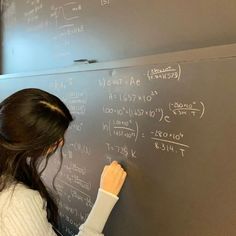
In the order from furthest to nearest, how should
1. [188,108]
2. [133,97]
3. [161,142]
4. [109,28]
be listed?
[109,28] < [133,97] < [161,142] < [188,108]

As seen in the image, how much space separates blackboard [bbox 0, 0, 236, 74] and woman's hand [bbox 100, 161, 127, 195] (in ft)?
1.71

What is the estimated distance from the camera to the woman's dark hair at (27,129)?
1.21 metres

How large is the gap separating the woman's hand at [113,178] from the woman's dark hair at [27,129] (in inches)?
12.9

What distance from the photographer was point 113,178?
1503 millimetres

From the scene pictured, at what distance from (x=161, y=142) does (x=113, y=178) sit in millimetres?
335

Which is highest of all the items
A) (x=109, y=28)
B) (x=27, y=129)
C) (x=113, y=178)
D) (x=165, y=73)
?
(x=109, y=28)

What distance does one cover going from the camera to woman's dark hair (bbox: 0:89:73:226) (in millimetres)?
1205

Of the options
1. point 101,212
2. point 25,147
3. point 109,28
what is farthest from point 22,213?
point 109,28

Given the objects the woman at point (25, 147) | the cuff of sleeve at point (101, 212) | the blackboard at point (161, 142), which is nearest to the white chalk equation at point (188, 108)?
the blackboard at point (161, 142)

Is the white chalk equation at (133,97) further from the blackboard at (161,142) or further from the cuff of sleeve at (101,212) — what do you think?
the cuff of sleeve at (101,212)

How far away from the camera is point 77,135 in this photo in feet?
6.14

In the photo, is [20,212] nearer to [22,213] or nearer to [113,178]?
[22,213]

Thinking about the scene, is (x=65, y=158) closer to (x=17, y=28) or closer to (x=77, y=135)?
(x=77, y=135)

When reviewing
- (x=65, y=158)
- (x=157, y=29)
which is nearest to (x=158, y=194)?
(x=157, y=29)
